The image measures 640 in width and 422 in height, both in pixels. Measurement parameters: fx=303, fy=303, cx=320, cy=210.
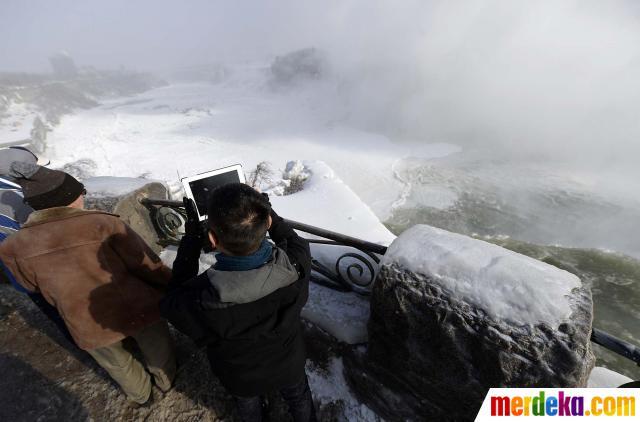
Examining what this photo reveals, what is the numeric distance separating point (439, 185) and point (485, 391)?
687 inches

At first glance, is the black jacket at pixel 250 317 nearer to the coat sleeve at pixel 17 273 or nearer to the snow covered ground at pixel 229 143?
the coat sleeve at pixel 17 273

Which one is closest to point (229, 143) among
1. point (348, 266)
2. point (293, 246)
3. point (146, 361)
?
point (146, 361)

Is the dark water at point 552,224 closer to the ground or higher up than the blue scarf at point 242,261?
closer to the ground

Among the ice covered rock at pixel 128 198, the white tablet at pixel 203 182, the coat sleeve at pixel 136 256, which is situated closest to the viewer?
the coat sleeve at pixel 136 256

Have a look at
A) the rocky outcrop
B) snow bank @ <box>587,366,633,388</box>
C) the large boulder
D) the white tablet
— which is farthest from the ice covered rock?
the rocky outcrop

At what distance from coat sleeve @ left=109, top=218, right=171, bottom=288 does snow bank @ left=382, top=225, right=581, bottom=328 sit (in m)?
1.49

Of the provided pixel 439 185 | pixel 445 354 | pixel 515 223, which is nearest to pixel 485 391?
pixel 445 354

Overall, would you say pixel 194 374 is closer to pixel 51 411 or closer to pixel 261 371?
pixel 51 411

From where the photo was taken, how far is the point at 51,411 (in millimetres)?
2604

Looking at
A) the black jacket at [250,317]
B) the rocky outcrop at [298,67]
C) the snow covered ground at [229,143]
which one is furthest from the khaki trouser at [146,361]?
the rocky outcrop at [298,67]

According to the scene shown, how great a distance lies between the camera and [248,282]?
1.35 meters

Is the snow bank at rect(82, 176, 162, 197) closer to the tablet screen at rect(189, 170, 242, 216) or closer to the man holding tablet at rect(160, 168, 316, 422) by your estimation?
the tablet screen at rect(189, 170, 242, 216)

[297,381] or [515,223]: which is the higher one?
A: [297,381]

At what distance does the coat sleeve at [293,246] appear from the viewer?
1.62 m
